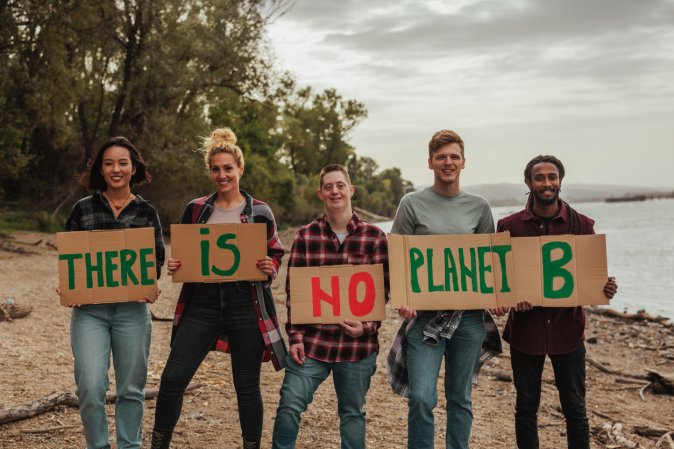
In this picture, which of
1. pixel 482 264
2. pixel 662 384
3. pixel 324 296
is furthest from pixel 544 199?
pixel 662 384

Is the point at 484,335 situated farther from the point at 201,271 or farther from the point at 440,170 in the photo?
the point at 201,271

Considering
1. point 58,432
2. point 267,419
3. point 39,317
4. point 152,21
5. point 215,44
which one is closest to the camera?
point 58,432

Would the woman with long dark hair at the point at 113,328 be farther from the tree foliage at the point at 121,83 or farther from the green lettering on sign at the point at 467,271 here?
the tree foliage at the point at 121,83

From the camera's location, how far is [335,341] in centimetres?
384

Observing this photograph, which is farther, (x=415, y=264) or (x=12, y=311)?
(x=12, y=311)

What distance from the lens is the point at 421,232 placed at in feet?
13.3

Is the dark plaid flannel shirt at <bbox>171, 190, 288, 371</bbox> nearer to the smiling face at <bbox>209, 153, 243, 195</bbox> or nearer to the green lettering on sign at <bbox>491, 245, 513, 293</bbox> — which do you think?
the smiling face at <bbox>209, 153, 243, 195</bbox>

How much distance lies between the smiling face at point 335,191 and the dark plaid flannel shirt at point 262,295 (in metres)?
0.42

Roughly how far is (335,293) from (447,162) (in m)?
1.05

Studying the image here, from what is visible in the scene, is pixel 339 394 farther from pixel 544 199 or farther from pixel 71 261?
pixel 71 261

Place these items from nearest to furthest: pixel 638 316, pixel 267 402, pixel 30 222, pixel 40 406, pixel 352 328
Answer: pixel 352 328
pixel 40 406
pixel 267 402
pixel 638 316
pixel 30 222

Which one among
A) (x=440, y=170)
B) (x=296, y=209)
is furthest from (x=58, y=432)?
(x=296, y=209)

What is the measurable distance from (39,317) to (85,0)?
35.1ft

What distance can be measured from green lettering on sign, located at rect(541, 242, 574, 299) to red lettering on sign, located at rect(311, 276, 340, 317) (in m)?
1.32
